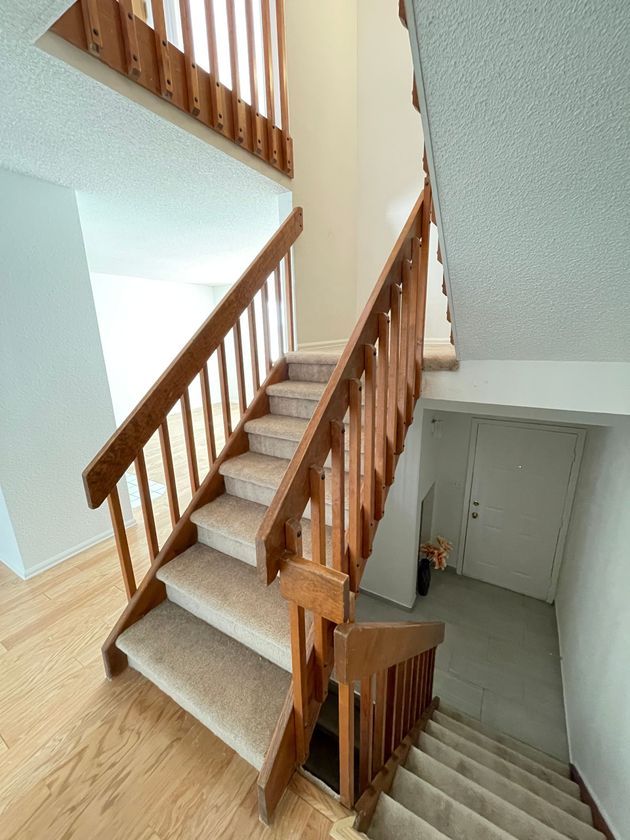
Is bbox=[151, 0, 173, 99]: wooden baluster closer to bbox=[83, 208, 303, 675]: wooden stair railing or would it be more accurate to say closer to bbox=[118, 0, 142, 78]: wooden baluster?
bbox=[118, 0, 142, 78]: wooden baluster

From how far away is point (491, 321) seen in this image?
1377 millimetres

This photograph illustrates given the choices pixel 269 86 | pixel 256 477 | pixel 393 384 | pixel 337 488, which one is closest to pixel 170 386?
pixel 256 477

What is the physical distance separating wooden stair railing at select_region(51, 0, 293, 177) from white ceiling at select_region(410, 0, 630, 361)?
4.26 feet

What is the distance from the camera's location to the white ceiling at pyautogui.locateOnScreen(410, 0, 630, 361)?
0.55 metres

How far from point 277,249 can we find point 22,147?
1.24 meters

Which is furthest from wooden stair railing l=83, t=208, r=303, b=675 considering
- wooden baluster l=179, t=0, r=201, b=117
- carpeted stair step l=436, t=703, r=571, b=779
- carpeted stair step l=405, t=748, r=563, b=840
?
carpeted stair step l=436, t=703, r=571, b=779

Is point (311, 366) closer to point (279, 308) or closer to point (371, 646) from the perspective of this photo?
point (279, 308)

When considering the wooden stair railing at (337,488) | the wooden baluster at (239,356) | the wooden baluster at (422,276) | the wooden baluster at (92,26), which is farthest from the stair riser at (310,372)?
the wooden baluster at (92,26)

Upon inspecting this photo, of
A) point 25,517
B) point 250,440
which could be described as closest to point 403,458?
point 250,440

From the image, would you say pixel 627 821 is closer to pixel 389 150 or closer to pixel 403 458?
pixel 403 458

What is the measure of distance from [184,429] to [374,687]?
133cm

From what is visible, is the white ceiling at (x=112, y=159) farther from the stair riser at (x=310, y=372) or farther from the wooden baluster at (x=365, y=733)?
the wooden baluster at (x=365, y=733)

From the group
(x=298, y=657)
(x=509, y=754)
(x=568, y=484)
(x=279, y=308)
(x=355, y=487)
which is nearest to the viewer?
(x=298, y=657)

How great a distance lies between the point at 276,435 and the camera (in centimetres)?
183
